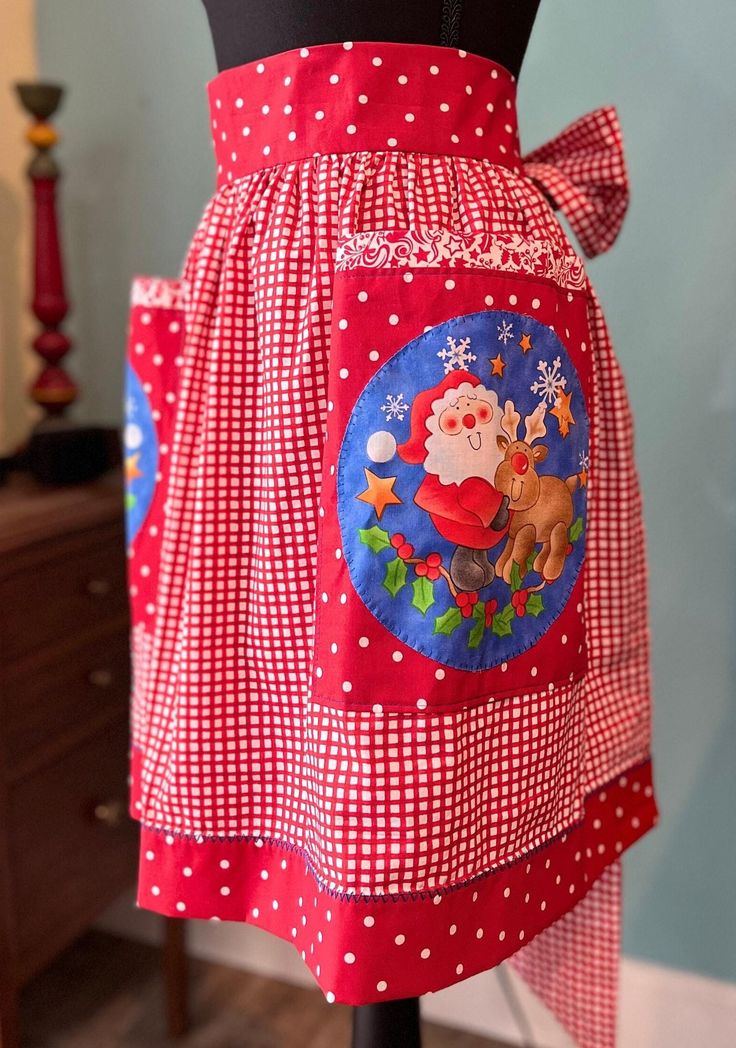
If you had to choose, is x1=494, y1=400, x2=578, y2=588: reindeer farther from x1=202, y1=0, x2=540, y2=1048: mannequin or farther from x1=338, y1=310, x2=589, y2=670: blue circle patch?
x1=202, y1=0, x2=540, y2=1048: mannequin

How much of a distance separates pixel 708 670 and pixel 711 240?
543 millimetres

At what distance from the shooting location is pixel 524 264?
637 mm

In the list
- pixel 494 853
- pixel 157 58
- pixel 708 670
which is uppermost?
pixel 157 58

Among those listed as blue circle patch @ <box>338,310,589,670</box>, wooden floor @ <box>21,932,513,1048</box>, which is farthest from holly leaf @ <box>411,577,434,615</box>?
wooden floor @ <box>21,932,513,1048</box>

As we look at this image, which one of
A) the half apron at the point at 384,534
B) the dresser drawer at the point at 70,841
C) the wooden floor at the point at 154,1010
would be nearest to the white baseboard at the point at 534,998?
the wooden floor at the point at 154,1010

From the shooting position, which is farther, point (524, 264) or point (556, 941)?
point (556, 941)

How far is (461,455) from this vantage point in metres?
0.61

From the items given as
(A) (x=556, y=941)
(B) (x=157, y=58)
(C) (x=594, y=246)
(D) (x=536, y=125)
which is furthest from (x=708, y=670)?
(B) (x=157, y=58)

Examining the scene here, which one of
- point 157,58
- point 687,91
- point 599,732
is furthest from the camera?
point 157,58

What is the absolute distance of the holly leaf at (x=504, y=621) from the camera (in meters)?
0.64

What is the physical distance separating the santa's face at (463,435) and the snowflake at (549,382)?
0.05 meters

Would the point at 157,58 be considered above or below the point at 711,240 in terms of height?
above

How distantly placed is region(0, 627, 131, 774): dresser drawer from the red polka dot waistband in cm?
65

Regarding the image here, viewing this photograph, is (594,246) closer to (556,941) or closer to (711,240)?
(711,240)
